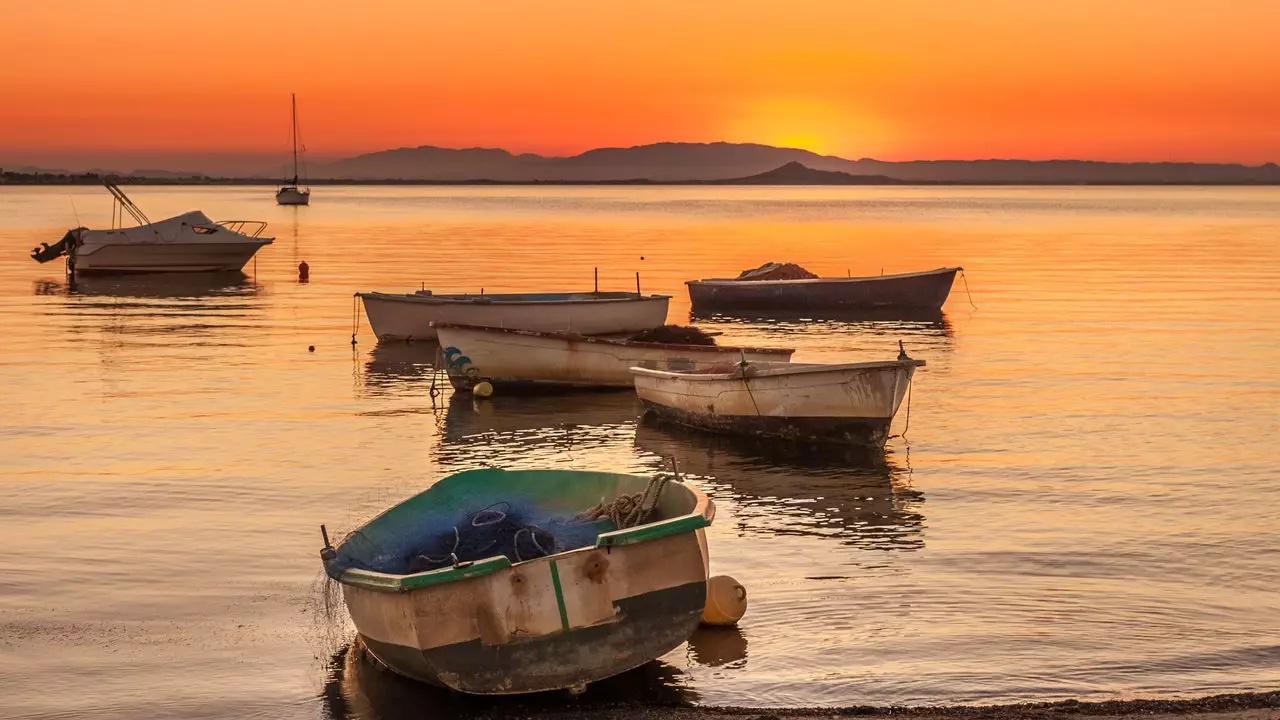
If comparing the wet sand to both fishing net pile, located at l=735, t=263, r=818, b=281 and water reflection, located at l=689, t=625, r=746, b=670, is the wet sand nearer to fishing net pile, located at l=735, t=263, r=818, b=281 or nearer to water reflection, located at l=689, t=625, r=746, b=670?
water reflection, located at l=689, t=625, r=746, b=670

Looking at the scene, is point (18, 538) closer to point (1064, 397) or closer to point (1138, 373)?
point (1064, 397)

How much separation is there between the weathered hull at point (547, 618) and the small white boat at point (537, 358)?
46.4ft

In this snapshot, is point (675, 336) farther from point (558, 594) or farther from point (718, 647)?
point (558, 594)

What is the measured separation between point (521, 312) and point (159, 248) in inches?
1198

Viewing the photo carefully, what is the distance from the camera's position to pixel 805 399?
19.3 meters

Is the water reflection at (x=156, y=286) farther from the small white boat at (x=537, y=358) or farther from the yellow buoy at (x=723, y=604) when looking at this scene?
the yellow buoy at (x=723, y=604)

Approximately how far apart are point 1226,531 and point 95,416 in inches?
650

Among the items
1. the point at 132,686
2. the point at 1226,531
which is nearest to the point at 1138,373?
the point at 1226,531

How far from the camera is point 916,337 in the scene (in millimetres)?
34656

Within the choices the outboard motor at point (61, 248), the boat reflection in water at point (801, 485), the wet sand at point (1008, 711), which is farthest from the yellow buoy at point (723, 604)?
the outboard motor at point (61, 248)

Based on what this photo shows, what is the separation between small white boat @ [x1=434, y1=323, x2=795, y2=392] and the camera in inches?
961

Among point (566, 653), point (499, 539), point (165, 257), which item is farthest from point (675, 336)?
point (165, 257)

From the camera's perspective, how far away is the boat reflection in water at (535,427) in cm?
1961

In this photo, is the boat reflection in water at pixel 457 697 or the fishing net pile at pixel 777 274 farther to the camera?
the fishing net pile at pixel 777 274
